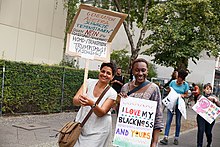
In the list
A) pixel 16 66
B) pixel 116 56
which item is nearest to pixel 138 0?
pixel 16 66

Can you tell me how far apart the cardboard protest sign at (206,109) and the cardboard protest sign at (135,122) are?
12.5ft

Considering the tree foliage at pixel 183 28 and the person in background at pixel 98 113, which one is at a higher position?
the tree foliage at pixel 183 28

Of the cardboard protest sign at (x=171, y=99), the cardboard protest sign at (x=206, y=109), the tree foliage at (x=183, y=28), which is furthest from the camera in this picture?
the tree foliage at (x=183, y=28)

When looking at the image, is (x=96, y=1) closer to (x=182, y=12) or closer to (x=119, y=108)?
(x=182, y=12)

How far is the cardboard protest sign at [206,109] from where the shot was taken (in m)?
7.03

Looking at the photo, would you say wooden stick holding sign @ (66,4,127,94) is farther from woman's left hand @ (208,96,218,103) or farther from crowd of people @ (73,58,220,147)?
woman's left hand @ (208,96,218,103)

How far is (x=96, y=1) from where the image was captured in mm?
15266

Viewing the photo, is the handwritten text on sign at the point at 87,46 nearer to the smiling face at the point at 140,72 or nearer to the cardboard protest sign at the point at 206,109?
the smiling face at the point at 140,72

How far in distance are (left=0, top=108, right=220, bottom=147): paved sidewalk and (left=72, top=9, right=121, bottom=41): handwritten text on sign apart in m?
3.60

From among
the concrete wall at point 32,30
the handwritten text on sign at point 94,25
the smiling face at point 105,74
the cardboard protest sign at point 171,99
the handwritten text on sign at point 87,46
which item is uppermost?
the concrete wall at point 32,30

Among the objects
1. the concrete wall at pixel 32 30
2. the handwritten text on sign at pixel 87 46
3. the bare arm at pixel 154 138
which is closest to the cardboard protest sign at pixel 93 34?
the handwritten text on sign at pixel 87 46

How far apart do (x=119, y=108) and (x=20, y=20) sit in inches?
411

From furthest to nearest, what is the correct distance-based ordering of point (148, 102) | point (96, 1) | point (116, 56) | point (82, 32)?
point (116, 56), point (96, 1), point (82, 32), point (148, 102)

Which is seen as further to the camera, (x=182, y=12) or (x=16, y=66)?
(x=182, y=12)
